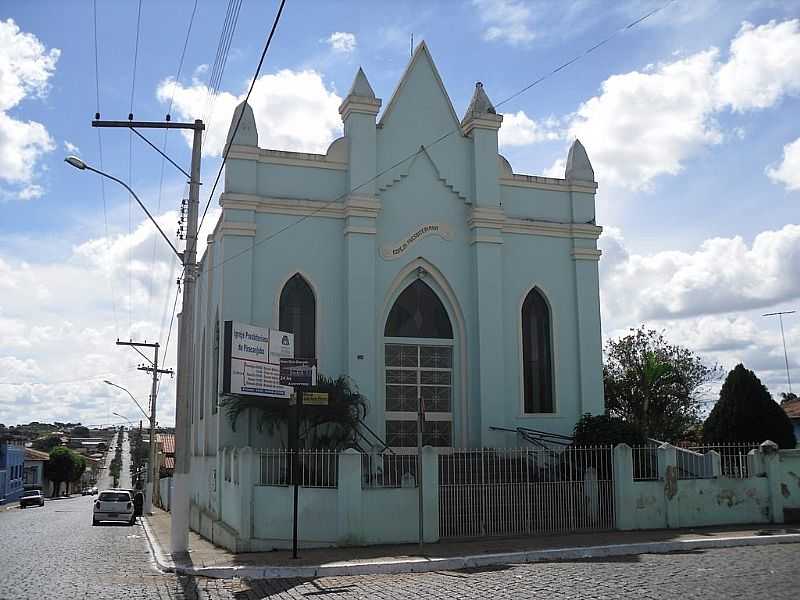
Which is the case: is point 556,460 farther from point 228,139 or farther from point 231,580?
point 228,139

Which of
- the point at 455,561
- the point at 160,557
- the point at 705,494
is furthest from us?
the point at 705,494

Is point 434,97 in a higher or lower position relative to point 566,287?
higher

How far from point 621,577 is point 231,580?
19.2 ft

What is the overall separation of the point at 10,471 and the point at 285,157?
55.2 m

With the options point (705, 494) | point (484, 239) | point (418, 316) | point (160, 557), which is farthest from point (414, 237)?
point (160, 557)

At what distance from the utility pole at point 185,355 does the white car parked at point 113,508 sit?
14879 millimetres

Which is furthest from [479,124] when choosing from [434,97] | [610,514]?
[610,514]

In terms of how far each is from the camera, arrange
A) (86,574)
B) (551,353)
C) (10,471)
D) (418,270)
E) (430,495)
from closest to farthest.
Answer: (86,574), (430,495), (418,270), (551,353), (10,471)

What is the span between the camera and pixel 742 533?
16.8 meters

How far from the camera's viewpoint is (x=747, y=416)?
72.6 feet

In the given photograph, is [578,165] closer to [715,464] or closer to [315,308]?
[315,308]

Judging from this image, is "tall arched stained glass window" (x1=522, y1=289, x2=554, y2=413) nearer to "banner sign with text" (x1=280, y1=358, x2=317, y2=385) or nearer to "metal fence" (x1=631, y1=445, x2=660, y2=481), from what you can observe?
"metal fence" (x1=631, y1=445, x2=660, y2=481)

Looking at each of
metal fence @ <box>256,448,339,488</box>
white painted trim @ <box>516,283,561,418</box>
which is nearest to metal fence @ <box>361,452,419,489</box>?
metal fence @ <box>256,448,339,488</box>

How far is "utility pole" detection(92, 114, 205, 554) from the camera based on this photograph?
16453 millimetres
